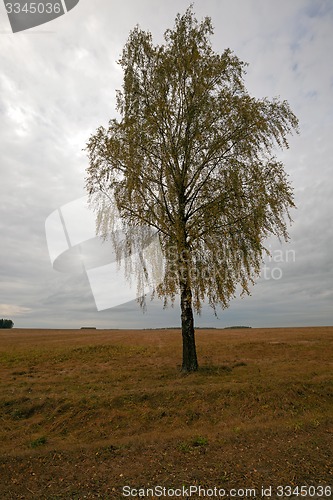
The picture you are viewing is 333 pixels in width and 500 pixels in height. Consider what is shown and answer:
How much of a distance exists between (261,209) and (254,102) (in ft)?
17.5

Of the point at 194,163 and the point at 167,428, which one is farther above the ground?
the point at 194,163

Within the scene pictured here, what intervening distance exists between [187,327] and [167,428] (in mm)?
5266

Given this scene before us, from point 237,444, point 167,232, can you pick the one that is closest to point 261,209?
point 167,232

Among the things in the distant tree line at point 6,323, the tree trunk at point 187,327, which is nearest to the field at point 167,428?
the tree trunk at point 187,327

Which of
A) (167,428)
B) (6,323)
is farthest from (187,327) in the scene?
(6,323)

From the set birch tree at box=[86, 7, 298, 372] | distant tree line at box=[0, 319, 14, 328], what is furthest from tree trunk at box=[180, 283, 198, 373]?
distant tree line at box=[0, 319, 14, 328]

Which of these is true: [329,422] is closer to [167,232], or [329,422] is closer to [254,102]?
[167,232]

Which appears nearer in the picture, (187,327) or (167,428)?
(167,428)

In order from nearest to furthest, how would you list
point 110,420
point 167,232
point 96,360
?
point 110,420, point 167,232, point 96,360

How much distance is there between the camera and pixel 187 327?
1461 cm

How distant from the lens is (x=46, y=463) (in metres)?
7.50

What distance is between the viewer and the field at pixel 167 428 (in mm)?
6359

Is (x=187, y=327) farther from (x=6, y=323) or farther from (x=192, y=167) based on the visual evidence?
(x=6, y=323)

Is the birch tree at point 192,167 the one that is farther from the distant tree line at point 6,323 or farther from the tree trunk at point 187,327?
the distant tree line at point 6,323
